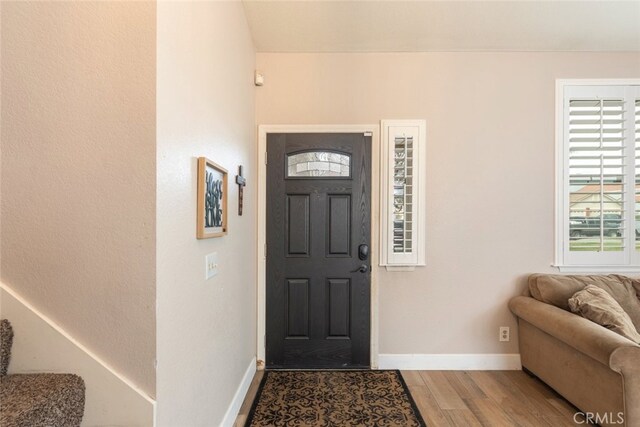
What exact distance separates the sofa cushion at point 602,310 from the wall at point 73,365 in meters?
2.66

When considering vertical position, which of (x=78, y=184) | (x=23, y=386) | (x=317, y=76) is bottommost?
(x=23, y=386)

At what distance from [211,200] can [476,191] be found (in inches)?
88.2

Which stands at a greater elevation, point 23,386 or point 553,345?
point 23,386

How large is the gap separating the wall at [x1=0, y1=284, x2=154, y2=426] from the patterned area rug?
3.60ft

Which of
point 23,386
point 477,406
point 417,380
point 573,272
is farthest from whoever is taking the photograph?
point 573,272

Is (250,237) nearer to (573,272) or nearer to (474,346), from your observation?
(474,346)

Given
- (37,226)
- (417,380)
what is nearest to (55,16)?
(37,226)

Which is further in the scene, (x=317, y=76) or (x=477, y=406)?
(x=317, y=76)

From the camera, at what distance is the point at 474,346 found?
104 inches

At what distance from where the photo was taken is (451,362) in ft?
8.59

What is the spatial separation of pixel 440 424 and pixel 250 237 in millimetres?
1867

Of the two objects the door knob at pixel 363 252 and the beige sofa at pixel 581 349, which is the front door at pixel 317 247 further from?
the beige sofa at pixel 581 349

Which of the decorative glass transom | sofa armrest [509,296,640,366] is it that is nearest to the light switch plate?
the decorative glass transom

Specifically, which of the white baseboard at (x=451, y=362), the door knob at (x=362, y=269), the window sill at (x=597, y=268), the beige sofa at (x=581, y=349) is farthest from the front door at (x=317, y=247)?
the window sill at (x=597, y=268)
